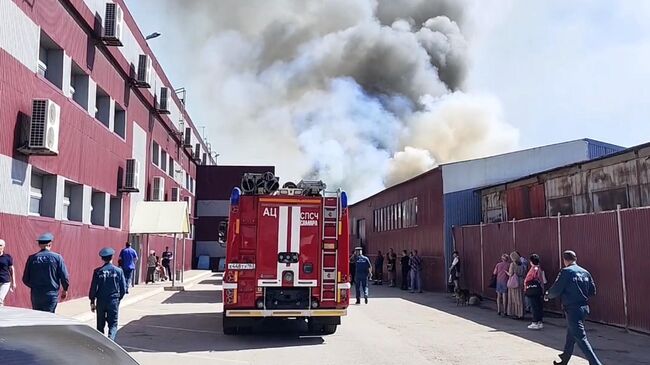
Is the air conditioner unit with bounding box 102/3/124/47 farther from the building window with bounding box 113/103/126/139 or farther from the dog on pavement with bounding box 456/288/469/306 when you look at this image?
the dog on pavement with bounding box 456/288/469/306

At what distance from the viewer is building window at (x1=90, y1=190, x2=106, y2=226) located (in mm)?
19688

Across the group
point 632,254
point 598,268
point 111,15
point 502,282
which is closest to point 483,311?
point 502,282

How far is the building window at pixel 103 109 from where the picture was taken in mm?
20000

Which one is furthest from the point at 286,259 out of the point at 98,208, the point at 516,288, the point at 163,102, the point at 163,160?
the point at 163,160

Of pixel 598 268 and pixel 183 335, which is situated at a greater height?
pixel 598 268

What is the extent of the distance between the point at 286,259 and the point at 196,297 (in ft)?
35.1

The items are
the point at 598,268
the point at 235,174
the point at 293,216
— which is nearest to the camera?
the point at 293,216

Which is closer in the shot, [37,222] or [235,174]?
[37,222]

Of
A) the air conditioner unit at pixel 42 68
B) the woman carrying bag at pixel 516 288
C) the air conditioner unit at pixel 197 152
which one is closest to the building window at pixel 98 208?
the air conditioner unit at pixel 42 68

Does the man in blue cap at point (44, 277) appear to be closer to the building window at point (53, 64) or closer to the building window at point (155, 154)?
the building window at point (53, 64)

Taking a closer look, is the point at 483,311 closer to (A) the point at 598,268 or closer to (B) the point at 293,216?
(A) the point at 598,268

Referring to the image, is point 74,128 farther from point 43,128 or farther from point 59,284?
point 59,284

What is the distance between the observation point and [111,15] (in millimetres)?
18641

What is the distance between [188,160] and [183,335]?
32.0m
